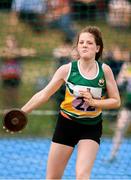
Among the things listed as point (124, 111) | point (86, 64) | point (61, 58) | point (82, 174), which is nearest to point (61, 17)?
point (61, 58)

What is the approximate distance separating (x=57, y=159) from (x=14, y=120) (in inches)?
18.0

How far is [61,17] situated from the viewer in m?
10.3

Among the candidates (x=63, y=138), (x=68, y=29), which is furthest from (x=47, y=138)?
(x=63, y=138)

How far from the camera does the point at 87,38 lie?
19.1 ft

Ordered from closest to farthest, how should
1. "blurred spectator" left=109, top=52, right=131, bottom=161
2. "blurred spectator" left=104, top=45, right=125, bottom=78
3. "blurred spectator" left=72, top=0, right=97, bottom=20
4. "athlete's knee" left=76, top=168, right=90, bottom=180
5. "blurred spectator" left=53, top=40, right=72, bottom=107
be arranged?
"athlete's knee" left=76, top=168, right=90, bottom=180 → "blurred spectator" left=109, top=52, right=131, bottom=161 → "blurred spectator" left=53, top=40, right=72, bottom=107 → "blurred spectator" left=104, top=45, right=125, bottom=78 → "blurred spectator" left=72, top=0, right=97, bottom=20

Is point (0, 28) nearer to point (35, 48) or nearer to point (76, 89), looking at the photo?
point (35, 48)

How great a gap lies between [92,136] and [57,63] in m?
4.36

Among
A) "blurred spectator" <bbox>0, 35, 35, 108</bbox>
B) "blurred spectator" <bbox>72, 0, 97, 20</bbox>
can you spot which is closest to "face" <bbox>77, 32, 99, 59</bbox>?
"blurred spectator" <bbox>0, 35, 35, 108</bbox>

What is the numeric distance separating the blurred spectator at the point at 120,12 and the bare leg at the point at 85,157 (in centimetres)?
426

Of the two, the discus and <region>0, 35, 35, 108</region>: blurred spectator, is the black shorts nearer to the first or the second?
the discus

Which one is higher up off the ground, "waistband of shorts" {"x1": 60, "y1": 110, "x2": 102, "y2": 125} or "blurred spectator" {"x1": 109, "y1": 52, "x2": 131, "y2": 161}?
"waistband of shorts" {"x1": 60, "y1": 110, "x2": 102, "y2": 125}

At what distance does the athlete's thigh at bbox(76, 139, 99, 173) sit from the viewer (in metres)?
5.68

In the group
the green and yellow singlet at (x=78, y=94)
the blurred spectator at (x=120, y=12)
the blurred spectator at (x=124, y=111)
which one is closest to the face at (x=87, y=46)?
the green and yellow singlet at (x=78, y=94)

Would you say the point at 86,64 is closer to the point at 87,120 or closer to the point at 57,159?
the point at 87,120
